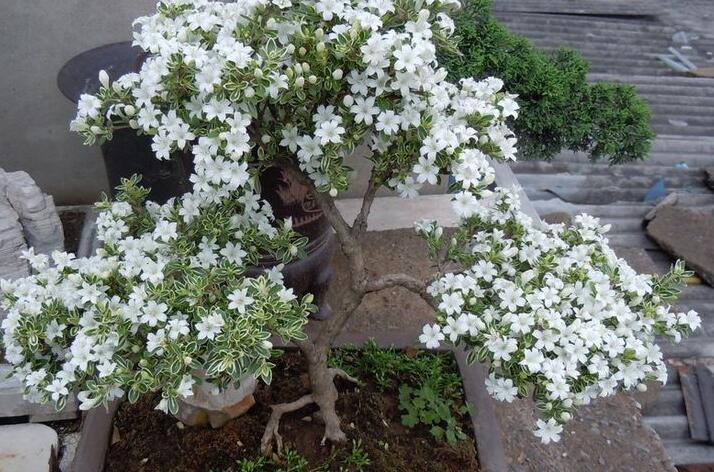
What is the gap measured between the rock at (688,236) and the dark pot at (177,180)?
88.6 inches

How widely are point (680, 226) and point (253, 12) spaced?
11.4ft

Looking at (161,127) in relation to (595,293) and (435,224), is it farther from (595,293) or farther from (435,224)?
(595,293)

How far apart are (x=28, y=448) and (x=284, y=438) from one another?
1113 mm

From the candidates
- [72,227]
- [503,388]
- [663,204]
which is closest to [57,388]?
[503,388]

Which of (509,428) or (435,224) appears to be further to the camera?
(509,428)

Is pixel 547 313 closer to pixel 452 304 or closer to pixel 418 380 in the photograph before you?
pixel 452 304

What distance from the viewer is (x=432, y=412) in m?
2.23

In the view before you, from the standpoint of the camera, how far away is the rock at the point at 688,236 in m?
3.81

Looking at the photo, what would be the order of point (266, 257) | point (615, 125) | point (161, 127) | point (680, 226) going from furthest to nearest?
point (680, 226)
point (615, 125)
point (266, 257)
point (161, 127)

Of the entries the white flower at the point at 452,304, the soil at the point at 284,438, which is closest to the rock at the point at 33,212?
the soil at the point at 284,438

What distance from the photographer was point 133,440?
2152mm

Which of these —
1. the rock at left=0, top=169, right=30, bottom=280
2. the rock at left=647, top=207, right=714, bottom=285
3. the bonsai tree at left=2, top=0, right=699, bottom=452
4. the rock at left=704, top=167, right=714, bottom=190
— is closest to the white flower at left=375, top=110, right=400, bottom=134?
the bonsai tree at left=2, top=0, right=699, bottom=452

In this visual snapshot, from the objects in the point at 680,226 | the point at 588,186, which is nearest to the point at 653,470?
the point at 680,226

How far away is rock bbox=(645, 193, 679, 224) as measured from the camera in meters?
4.11
